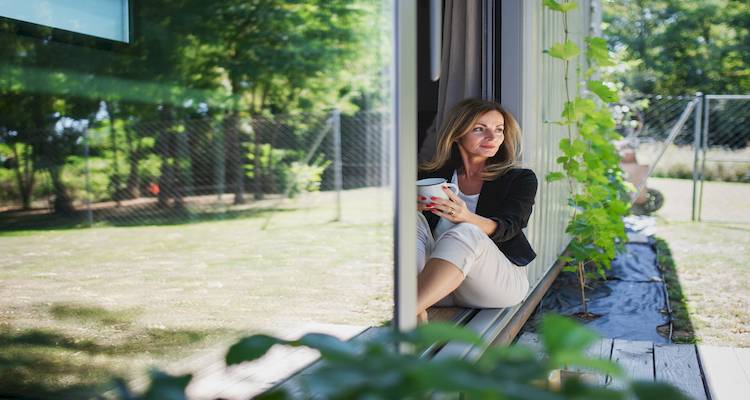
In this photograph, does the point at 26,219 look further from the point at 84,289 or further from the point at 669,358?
the point at 669,358

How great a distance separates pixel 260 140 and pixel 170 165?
1.17 ft

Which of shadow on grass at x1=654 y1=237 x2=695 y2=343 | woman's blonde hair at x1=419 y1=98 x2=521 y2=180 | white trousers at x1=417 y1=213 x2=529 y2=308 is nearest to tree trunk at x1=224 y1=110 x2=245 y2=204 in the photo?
white trousers at x1=417 y1=213 x2=529 y2=308

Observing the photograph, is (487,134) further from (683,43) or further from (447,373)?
(683,43)

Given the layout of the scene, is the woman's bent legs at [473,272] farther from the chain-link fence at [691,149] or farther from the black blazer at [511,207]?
the chain-link fence at [691,149]

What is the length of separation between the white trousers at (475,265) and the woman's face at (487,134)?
1.24 ft

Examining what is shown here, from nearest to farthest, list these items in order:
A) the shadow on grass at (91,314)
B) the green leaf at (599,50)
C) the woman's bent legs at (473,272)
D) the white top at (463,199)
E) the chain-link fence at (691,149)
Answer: the shadow on grass at (91,314)
the woman's bent legs at (473,272)
the white top at (463,199)
the green leaf at (599,50)
the chain-link fence at (691,149)

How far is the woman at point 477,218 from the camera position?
2580 millimetres

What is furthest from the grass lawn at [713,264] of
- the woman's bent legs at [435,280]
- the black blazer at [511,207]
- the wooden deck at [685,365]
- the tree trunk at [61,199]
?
the tree trunk at [61,199]

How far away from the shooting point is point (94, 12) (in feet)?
7.47

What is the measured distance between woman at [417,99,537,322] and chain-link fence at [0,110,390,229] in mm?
522

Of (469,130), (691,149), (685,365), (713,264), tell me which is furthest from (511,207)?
(691,149)

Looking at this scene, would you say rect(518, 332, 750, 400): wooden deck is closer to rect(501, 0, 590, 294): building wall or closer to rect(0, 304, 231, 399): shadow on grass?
rect(501, 0, 590, 294): building wall

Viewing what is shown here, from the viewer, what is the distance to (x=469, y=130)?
295 centimetres

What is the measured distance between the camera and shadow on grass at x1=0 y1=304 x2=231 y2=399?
164 cm
